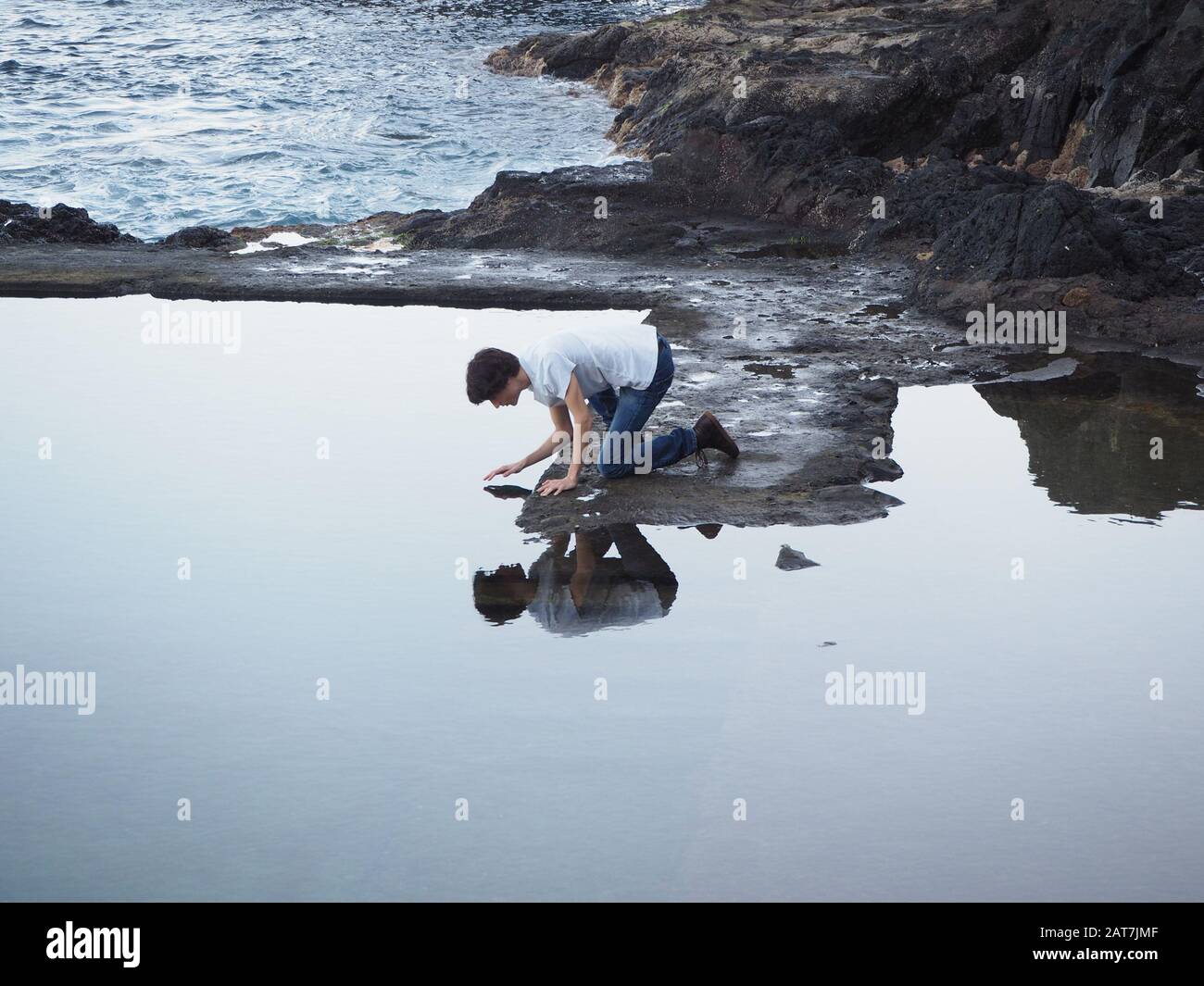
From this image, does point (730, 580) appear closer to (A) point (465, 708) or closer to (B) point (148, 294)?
(A) point (465, 708)

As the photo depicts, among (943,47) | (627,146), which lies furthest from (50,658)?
(627,146)

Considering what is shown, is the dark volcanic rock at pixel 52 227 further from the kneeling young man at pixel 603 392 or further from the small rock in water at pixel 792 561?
the small rock in water at pixel 792 561

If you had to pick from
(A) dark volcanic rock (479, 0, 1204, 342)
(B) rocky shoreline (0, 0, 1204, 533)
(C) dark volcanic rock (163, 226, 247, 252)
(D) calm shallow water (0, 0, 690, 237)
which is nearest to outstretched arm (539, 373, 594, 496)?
(B) rocky shoreline (0, 0, 1204, 533)

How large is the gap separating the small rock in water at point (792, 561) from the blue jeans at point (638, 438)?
1049 mm

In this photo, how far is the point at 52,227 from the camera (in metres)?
14.0

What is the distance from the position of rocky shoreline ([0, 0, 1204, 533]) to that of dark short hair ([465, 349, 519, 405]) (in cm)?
86

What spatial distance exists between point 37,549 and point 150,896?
3.03 m

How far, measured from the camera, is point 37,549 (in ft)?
21.7

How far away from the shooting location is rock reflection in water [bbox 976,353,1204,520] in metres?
7.30

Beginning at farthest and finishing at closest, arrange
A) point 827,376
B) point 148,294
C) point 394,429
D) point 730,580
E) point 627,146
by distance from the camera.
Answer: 1. point 627,146
2. point 148,294
3. point 827,376
4. point 394,429
5. point 730,580

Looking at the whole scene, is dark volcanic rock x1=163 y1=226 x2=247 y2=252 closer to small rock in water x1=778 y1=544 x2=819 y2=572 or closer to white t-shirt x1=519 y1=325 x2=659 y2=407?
white t-shirt x1=519 y1=325 x2=659 y2=407

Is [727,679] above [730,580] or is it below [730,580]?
below

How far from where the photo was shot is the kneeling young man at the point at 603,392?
258 inches

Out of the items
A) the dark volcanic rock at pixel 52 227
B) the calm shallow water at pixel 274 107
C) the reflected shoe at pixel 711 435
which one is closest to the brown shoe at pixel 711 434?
the reflected shoe at pixel 711 435
